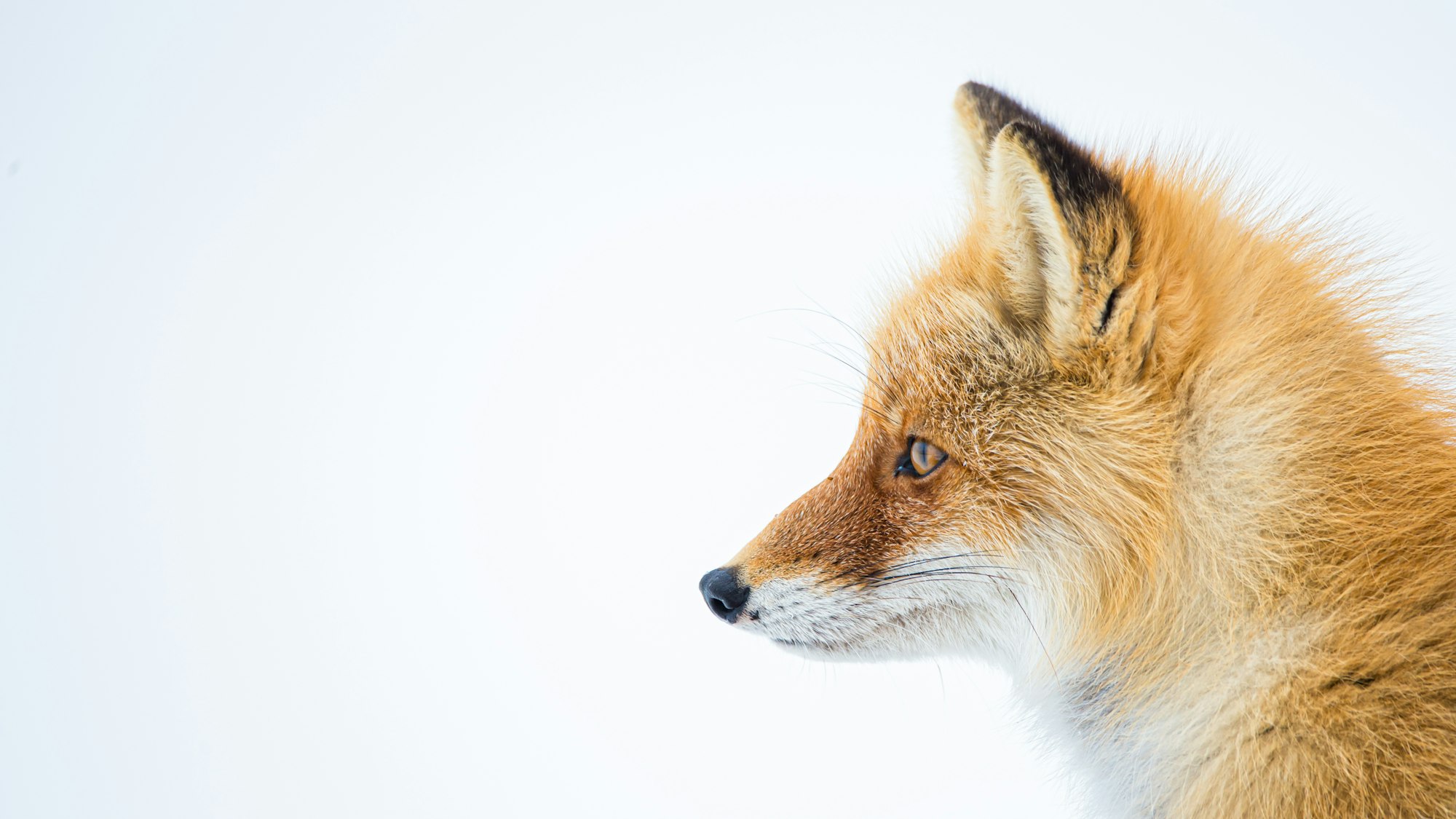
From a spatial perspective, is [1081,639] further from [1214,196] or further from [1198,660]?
[1214,196]

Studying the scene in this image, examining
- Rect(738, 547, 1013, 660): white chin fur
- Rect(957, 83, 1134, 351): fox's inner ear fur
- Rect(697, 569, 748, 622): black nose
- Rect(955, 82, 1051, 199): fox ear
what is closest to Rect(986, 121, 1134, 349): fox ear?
Rect(957, 83, 1134, 351): fox's inner ear fur

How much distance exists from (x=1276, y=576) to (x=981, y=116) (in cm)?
111

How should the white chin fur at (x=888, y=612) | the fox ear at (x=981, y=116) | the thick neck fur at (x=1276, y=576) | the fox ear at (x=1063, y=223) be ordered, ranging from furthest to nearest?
the fox ear at (x=981, y=116) < the white chin fur at (x=888, y=612) < the fox ear at (x=1063, y=223) < the thick neck fur at (x=1276, y=576)

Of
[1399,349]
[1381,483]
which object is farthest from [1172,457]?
[1399,349]

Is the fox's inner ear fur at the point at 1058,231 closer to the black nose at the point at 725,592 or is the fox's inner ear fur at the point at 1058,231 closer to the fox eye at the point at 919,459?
the fox eye at the point at 919,459

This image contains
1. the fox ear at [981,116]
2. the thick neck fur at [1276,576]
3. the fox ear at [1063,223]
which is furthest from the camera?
the fox ear at [981,116]

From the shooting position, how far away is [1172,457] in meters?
1.69

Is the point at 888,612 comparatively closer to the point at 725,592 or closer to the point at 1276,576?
the point at 725,592

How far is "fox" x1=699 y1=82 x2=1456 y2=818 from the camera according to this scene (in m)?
1.50

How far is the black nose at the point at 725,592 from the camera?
6.47 feet

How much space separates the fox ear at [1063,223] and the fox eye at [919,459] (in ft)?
1.00

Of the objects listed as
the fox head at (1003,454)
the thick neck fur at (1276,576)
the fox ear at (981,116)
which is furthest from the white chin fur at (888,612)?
the fox ear at (981,116)

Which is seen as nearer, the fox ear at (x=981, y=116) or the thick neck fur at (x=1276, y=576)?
the thick neck fur at (x=1276, y=576)

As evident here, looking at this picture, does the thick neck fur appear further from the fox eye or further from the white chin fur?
the fox eye
